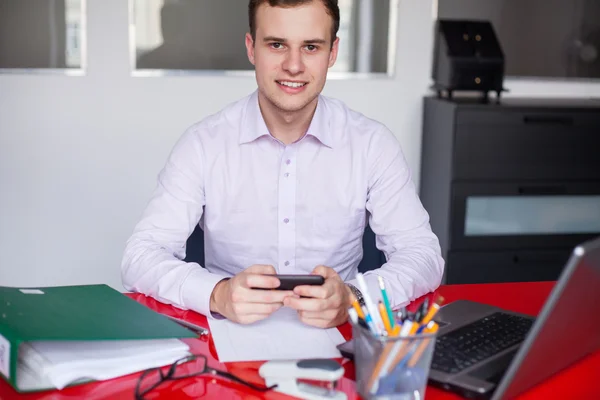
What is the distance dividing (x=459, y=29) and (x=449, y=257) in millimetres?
1012

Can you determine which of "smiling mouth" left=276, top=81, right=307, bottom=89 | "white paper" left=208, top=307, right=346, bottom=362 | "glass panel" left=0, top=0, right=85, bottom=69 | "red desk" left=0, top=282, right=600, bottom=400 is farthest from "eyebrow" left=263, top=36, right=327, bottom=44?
"glass panel" left=0, top=0, right=85, bottom=69

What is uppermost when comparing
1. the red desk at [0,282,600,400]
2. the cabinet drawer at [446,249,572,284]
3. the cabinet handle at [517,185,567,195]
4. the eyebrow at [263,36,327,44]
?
the eyebrow at [263,36,327,44]

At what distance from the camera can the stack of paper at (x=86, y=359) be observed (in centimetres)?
112

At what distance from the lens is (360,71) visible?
Answer: 353 cm

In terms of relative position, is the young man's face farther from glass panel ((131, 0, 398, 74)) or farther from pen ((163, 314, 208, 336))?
glass panel ((131, 0, 398, 74))

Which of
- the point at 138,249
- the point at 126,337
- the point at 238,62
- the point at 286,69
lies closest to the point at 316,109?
the point at 286,69

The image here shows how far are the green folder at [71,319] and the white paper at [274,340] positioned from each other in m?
0.09

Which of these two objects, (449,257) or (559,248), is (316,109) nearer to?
(449,257)

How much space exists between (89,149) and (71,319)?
2.19m

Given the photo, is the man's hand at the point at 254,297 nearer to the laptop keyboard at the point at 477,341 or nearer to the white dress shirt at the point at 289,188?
the laptop keyboard at the point at 477,341

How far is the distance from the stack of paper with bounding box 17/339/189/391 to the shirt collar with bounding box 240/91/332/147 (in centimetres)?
84

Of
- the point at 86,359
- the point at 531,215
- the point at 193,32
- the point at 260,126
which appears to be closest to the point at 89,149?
the point at 193,32

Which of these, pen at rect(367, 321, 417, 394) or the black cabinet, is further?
the black cabinet

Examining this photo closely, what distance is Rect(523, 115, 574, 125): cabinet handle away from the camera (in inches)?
130
